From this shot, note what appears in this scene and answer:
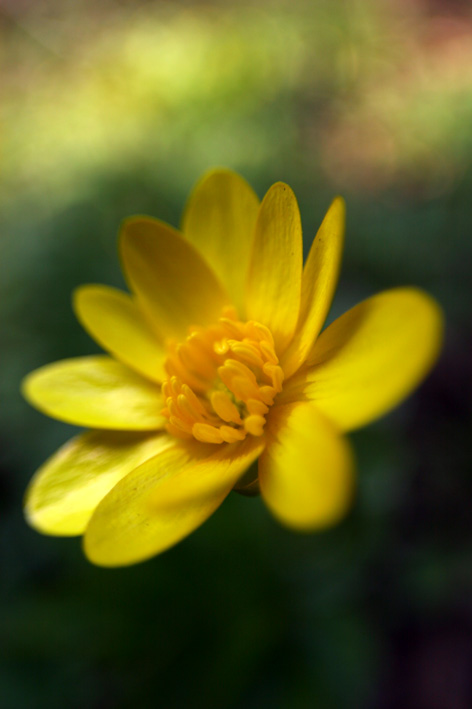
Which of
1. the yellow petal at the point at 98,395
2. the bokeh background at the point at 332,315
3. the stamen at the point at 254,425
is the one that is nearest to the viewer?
the stamen at the point at 254,425

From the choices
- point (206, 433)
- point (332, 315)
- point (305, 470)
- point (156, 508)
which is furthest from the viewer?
point (332, 315)

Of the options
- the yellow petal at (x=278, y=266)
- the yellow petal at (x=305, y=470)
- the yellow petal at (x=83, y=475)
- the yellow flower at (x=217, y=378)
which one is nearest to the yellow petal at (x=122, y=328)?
the yellow flower at (x=217, y=378)

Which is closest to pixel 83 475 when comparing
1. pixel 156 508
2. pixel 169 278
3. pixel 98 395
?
pixel 98 395

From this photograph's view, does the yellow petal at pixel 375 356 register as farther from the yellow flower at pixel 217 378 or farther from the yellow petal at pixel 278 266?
the yellow petal at pixel 278 266

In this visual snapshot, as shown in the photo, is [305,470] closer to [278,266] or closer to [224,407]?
[224,407]

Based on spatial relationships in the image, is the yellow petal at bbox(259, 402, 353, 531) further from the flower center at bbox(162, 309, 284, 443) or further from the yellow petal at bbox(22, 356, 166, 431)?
the yellow petal at bbox(22, 356, 166, 431)

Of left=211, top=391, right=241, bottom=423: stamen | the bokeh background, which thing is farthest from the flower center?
the bokeh background
